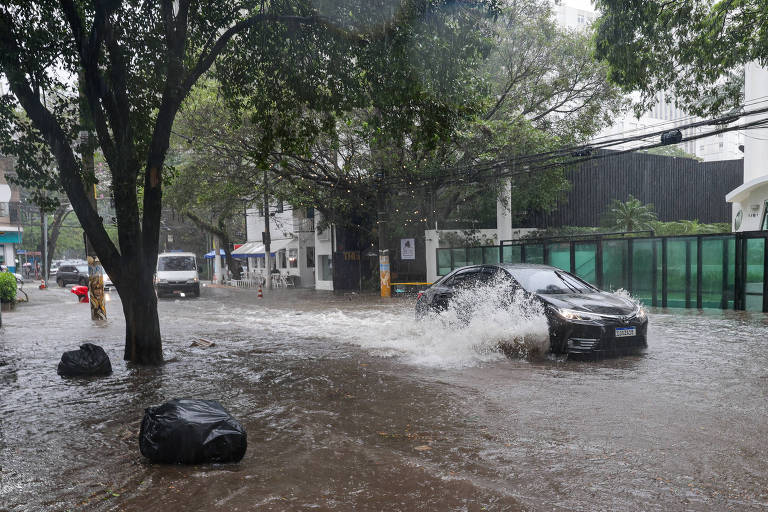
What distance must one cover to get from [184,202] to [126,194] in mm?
20052

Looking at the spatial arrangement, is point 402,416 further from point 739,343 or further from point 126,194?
point 739,343

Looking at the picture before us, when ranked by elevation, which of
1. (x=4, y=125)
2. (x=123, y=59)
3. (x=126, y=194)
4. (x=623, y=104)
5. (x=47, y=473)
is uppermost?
(x=623, y=104)

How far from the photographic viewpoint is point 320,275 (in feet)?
115

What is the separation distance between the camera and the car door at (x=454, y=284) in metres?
10.9

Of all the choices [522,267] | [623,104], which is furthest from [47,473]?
[623,104]

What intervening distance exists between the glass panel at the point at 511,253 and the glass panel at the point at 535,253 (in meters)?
0.51

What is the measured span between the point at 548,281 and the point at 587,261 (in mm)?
10241

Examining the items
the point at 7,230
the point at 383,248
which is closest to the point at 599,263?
the point at 383,248

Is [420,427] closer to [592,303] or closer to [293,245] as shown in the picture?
[592,303]

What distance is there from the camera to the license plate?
29.2 ft

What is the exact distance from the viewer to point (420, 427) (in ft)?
18.7

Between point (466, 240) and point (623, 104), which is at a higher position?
point (623, 104)

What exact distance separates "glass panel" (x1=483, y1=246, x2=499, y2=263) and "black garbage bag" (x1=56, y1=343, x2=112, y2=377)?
16475mm

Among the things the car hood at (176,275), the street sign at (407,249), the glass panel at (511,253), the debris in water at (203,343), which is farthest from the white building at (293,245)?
the debris in water at (203,343)
